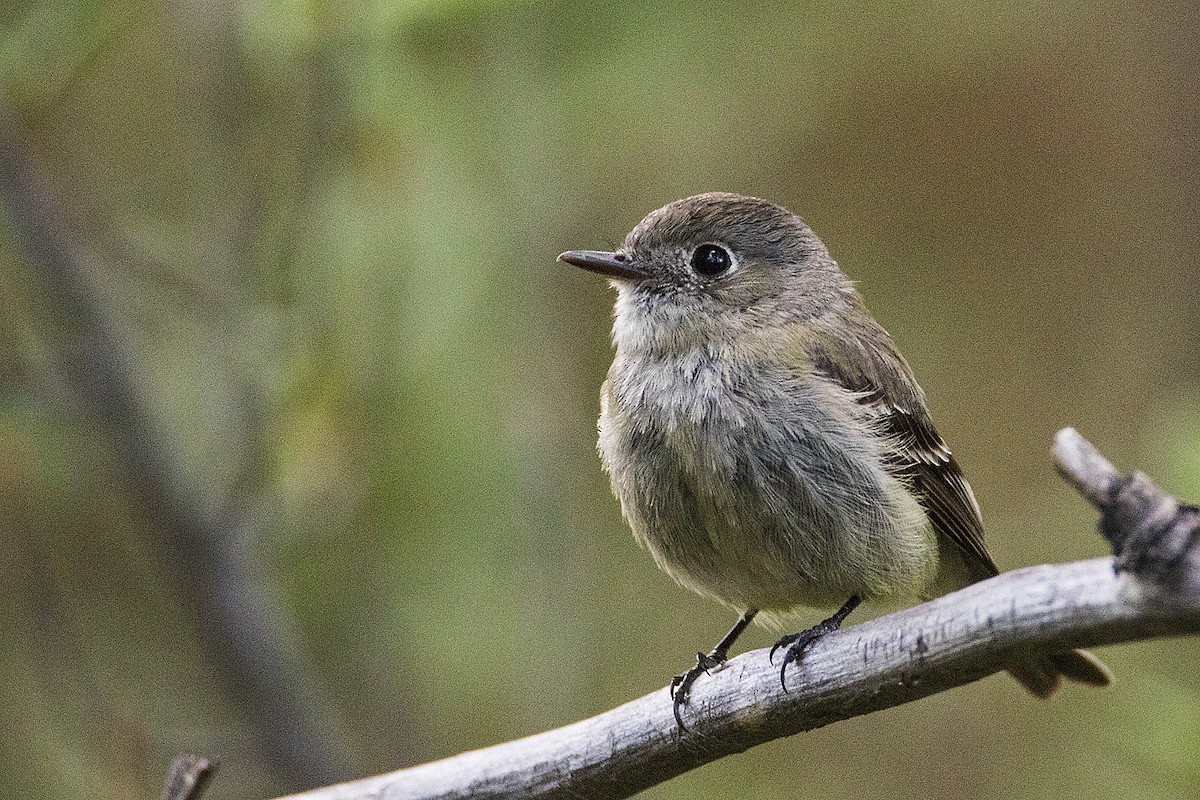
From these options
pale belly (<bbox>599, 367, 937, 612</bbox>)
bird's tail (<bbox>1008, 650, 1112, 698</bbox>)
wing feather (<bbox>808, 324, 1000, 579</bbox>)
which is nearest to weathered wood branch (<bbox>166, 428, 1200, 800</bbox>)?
pale belly (<bbox>599, 367, 937, 612</bbox>)

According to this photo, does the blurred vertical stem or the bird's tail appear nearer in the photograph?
the bird's tail

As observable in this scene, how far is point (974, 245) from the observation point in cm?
749

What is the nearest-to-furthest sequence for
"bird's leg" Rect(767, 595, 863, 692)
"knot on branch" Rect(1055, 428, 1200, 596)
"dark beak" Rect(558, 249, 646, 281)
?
"knot on branch" Rect(1055, 428, 1200, 596) < "bird's leg" Rect(767, 595, 863, 692) < "dark beak" Rect(558, 249, 646, 281)

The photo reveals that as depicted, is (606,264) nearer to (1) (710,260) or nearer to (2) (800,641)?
(1) (710,260)

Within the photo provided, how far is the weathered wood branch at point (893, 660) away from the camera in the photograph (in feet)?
6.92

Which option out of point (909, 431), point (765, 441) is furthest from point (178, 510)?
point (909, 431)

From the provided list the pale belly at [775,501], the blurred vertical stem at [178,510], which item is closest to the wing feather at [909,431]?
the pale belly at [775,501]

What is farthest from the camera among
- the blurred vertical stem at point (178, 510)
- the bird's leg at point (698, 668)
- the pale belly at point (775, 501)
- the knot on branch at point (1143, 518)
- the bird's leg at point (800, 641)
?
the blurred vertical stem at point (178, 510)

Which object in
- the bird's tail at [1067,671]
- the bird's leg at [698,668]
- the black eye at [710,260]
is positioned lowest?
the bird's tail at [1067,671]

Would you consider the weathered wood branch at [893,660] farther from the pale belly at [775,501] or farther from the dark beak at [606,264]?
the dark beak at [606,264]

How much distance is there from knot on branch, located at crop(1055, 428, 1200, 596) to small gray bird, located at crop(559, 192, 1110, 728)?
118 cm

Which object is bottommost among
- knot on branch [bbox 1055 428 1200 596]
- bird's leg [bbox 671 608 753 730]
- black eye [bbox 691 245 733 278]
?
bird's leg [bbox 671 608 753 730]

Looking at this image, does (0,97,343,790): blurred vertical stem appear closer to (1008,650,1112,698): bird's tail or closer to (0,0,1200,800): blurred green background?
(0,0,1200,800): blurred green background

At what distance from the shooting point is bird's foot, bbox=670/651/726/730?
3232 mm
